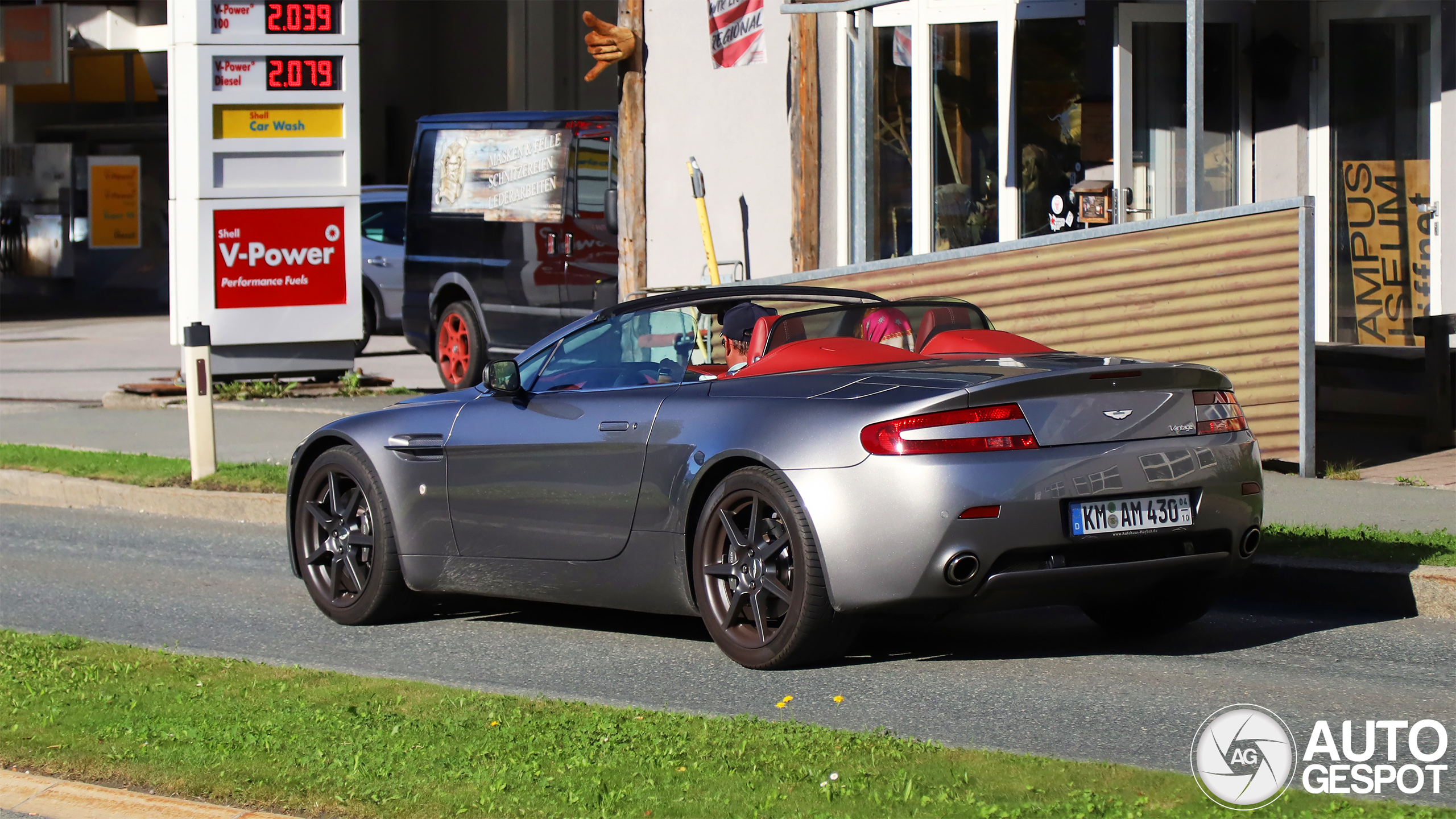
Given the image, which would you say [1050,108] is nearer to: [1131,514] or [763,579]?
[1131,514]

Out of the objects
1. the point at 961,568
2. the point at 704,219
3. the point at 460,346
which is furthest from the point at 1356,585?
the point at 460,346

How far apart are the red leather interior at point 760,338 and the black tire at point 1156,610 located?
5.05 feet

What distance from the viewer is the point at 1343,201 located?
13.5 m

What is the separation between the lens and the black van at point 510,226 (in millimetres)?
15891

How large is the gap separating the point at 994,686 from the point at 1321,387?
850 centimetres

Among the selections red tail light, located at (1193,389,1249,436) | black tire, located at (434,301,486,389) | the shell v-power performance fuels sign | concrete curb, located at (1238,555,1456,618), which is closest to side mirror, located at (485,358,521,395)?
red tail light, located at (1193,389,1249,436)

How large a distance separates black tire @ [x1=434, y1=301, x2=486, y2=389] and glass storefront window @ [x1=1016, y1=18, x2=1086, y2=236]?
219 inches

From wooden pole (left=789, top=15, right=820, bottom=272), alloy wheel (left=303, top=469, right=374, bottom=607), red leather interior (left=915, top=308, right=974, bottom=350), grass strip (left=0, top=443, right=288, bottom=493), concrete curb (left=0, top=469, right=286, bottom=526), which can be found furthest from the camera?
wooden pole (left=789, top=15, right=820, bottom=272)

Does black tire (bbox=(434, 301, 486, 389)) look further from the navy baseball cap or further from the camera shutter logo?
the camera shutter logo

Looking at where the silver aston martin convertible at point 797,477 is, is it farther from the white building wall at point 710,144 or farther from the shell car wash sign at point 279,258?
the shell car wash sign at point 279,258

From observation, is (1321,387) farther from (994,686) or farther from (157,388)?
(157,388)

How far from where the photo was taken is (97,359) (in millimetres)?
21891

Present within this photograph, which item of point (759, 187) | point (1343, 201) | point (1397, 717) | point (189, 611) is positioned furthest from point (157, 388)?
point (1397, 717)

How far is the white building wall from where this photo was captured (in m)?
14.7
